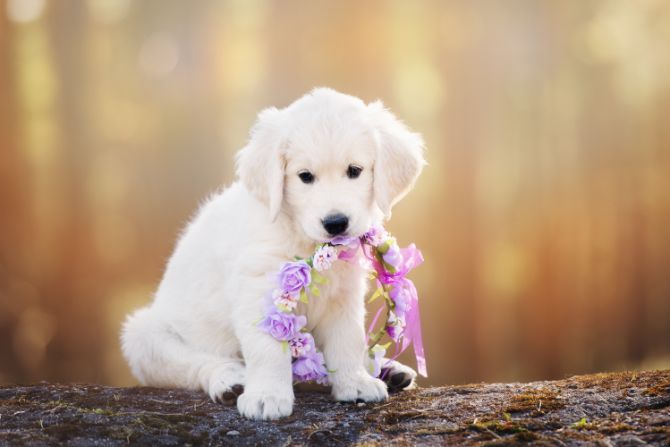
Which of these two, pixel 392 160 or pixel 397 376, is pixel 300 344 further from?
pixel 392 160

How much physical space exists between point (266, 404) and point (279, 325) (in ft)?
1.58

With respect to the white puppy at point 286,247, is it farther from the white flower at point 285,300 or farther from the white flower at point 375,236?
the white flower at point 285,300

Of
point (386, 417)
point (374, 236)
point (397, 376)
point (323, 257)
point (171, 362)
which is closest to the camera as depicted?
point (386, 417)

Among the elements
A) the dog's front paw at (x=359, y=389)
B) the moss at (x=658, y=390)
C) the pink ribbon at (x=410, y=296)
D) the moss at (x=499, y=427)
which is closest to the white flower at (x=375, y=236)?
the pink ribbon at (x=410, y=296)

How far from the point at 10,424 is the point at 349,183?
225 cm

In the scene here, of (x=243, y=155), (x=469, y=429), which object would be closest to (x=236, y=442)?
(x=469, y=429)

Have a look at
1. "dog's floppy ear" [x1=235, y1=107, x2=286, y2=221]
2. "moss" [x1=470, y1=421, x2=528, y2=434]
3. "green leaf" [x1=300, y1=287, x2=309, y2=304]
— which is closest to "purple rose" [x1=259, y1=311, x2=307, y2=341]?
"green leaf" [x1=300, y1=287, x2=309, y2=304]

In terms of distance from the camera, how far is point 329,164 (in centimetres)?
471

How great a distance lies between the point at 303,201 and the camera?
4750 millimetres

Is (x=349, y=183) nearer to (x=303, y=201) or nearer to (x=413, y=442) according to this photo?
(x=303, y=201)

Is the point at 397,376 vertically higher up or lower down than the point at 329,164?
lower down

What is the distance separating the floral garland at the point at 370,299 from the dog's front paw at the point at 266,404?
0.31m

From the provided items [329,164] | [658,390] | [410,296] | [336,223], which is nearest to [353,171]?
[329,164]

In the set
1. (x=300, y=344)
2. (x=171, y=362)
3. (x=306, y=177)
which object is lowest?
(x=300, y=344)
